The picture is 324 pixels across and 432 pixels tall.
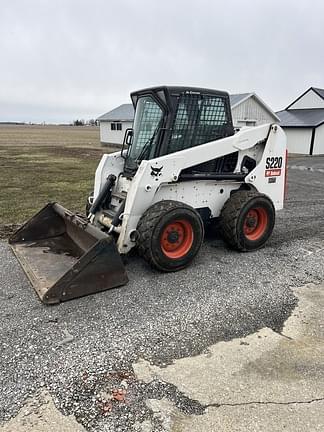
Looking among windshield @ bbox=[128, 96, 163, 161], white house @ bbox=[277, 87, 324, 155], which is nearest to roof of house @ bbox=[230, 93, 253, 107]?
white house @ bbox=[277, 87, 324, 155]

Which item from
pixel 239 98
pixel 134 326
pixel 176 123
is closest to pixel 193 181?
pixel 176 123

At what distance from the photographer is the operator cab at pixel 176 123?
4.68 metres

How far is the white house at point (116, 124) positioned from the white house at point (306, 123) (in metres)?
11.6

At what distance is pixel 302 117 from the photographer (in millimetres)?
27516

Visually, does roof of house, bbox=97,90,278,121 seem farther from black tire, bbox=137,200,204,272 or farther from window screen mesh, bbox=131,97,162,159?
black tire, bbox=137,200,204,272

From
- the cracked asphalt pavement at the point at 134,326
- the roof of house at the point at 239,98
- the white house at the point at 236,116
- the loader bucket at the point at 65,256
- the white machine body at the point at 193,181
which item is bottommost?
the cracked asphalt pavement at the point at 134,326

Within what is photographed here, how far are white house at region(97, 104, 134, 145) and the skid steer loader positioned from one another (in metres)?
21.7

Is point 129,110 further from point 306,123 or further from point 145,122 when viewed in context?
point 145,122

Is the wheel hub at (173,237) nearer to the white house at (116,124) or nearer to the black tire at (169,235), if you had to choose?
the black tire at (169,235)

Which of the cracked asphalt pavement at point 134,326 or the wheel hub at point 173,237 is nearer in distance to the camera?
the cracked asphalt pavement at point 134,326

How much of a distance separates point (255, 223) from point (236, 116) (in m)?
20.0

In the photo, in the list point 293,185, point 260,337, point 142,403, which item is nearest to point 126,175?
point 260,337

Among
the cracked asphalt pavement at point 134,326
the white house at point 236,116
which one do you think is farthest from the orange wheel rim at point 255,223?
the white house at point 236,116

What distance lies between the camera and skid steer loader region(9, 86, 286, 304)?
4.12 metres
